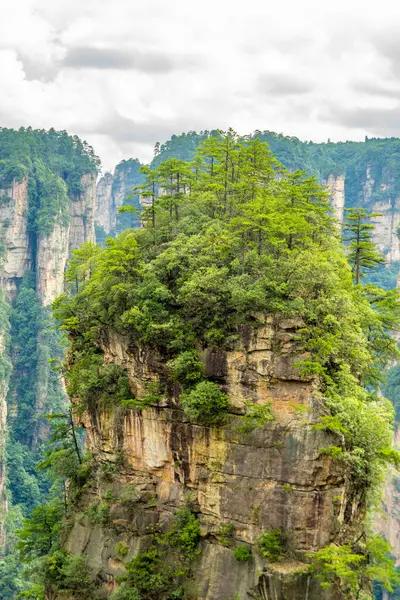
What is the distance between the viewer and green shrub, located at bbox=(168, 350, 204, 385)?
79.8 feet

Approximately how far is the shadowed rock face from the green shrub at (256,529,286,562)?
0.67 ft

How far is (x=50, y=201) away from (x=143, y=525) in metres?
64.9

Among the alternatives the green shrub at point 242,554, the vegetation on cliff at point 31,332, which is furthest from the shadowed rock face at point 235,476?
→ the vegetation on cliff at point 31,332

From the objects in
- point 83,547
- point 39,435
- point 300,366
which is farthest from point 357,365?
point 39,435

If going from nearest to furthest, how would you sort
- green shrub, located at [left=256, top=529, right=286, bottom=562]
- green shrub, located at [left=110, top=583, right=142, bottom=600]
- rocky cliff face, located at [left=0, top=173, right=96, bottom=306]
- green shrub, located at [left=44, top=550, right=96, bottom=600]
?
green shrub, located at [left=256, top=529, right=286, bottom=562], green shrub, located at [left=110, top=583, right=142, bottom=600], green shrub, located at [left=44, top=550, right=96, bottom=600], rocky cliff face, located at [left=0, top=173, right=96, bottom=306]

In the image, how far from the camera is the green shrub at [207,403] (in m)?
23.5

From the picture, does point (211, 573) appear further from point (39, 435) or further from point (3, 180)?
point (3, 180)

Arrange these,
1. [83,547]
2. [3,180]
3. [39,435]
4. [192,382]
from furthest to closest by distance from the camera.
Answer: [3,180] → [39,435] → [83,547] → [192,382]

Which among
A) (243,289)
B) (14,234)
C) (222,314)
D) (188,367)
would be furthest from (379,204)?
(188,367)

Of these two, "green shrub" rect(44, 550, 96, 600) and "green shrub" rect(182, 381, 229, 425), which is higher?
"green shrub" rect(182, 381, 229, 425)

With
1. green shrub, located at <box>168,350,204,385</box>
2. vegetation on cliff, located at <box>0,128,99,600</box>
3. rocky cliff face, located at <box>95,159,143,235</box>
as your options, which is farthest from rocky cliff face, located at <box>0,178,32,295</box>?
rocky cliff face, located at <box>95,159,143,235</box>

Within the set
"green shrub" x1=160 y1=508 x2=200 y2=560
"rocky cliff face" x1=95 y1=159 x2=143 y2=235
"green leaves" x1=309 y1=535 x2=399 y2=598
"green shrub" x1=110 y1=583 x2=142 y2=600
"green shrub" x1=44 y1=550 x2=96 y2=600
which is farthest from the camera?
"rocky cliff face" x1=95 y1=159 x2=143 y2=235

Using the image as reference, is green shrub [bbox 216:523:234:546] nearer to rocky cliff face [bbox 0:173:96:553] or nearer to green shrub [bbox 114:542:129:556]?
green shrub [bbox 114:542:129:556]

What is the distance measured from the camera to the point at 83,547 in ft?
87.8
